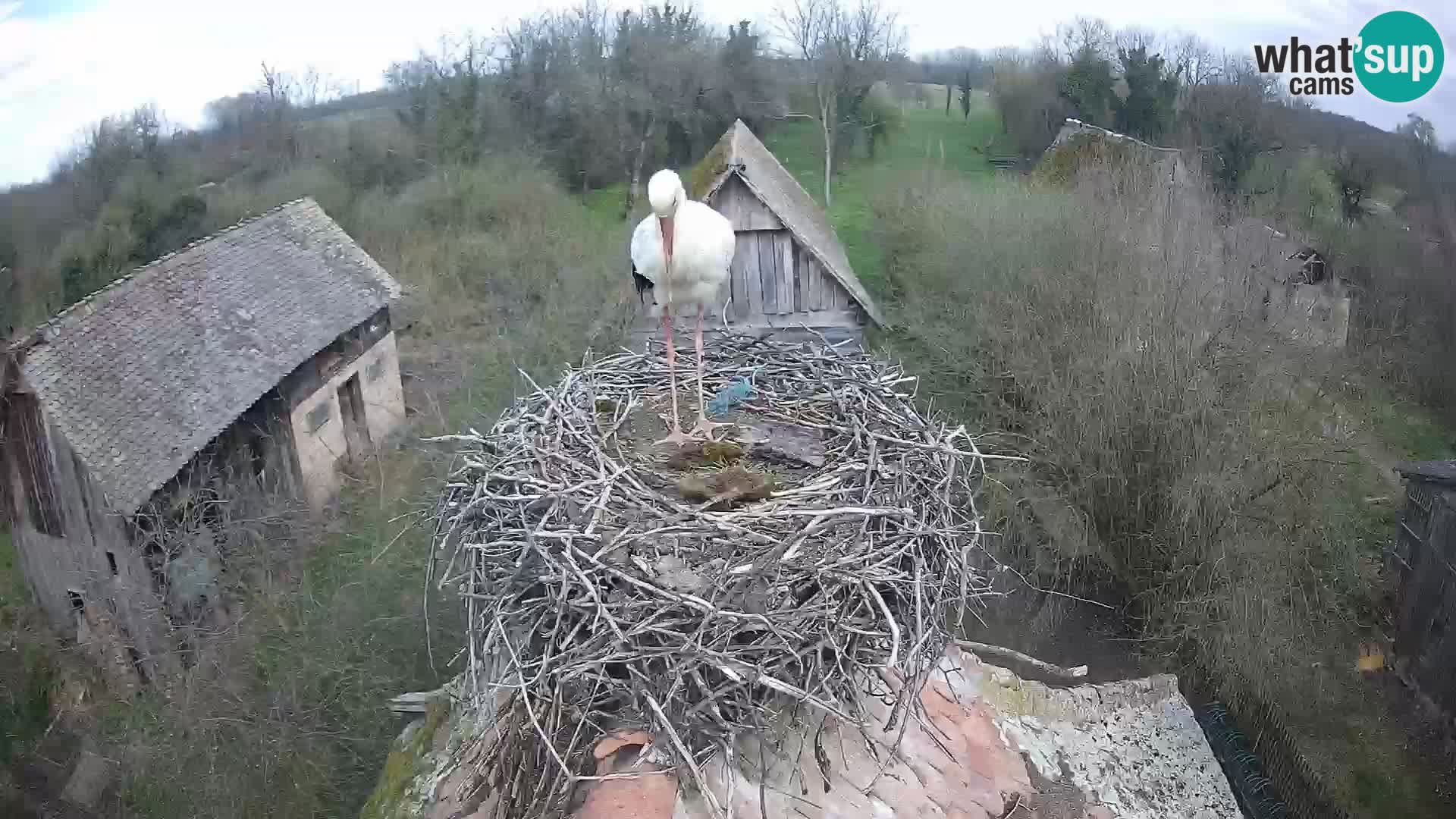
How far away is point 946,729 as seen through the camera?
3.53 metres

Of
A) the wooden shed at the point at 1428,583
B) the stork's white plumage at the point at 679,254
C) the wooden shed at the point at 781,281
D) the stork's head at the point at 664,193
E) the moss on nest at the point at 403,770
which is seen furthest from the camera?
the wooden shed at the point at 1428,583

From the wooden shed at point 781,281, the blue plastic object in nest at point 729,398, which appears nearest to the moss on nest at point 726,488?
the blue plastic object in nest at point 729,398

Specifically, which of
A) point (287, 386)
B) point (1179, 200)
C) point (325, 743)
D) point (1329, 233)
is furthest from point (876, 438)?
point (1329, 233)

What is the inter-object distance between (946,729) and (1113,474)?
5.74 metres

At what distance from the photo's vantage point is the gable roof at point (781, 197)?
9.27 meters

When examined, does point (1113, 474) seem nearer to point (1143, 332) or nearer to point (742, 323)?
point (1143, 332)

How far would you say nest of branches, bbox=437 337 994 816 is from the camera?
288 cm

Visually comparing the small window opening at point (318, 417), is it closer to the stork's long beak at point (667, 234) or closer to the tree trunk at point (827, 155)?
the stork's long beak at point (667, 234)

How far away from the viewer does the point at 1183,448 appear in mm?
8195

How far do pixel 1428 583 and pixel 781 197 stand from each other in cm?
835

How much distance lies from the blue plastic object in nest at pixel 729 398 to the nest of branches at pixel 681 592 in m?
0.70

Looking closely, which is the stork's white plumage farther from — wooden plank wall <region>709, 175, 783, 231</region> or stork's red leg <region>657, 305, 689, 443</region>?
wooden plank wall <region>709, 175, 783, 231</region>

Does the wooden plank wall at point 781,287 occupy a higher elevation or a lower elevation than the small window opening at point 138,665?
higher

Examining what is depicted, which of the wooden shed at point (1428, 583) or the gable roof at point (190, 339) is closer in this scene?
the gable roof at point (190, 339)
